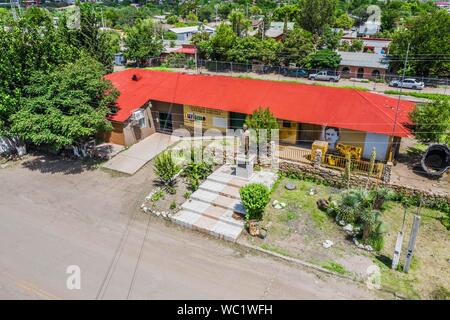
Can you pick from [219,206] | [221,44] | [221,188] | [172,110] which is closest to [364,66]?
[221,44]

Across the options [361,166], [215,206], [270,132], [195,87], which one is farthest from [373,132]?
[195,87]

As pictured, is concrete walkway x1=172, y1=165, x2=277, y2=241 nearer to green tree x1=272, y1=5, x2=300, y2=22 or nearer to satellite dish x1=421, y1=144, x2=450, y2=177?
satellite dish x1=421, y1=144, x2=450, y2=177

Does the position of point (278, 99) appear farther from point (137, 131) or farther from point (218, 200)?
point (137, 131)

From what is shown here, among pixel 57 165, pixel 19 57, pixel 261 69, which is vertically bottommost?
pixel 57 165

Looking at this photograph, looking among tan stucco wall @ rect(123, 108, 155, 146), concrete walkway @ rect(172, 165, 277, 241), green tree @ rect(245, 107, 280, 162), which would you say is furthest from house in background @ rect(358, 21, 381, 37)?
concrete walkway @ rect(172, 165, 277, 241)

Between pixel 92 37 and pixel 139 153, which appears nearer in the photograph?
pixel 139 153

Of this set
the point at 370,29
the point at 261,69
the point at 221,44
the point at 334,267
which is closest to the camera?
the point at 334,267
